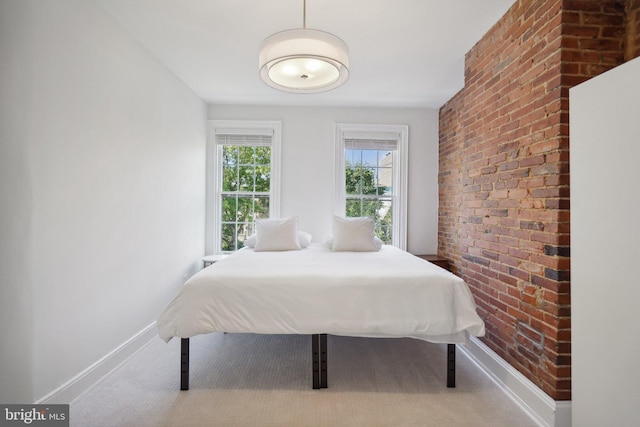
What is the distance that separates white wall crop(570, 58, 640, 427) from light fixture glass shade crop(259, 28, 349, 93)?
1297 millimetres

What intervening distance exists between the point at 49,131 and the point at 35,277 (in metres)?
0.84

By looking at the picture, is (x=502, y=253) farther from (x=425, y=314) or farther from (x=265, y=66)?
(x=265, y=66)

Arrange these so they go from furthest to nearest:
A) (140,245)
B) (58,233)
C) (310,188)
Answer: (310,188) < (140,245) < (58,233)

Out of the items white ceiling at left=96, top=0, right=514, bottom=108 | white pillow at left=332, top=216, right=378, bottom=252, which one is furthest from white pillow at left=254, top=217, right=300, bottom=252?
white ceiling at left=96, top=0, right=514, bottom=108

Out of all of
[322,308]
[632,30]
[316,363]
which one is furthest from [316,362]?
[632,30]

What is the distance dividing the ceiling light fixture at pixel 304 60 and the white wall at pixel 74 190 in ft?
4.07

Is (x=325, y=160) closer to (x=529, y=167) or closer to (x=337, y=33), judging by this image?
(x=337, y=33)

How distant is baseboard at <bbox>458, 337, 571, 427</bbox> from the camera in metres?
1.73

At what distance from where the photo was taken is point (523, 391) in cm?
197

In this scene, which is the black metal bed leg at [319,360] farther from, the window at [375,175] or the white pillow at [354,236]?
the window at [375,175]

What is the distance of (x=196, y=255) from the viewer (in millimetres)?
4035

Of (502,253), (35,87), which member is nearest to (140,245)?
(35,87)

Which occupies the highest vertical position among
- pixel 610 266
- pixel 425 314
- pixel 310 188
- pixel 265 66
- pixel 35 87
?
pixel 265 66

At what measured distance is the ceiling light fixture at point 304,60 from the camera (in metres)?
1.72
